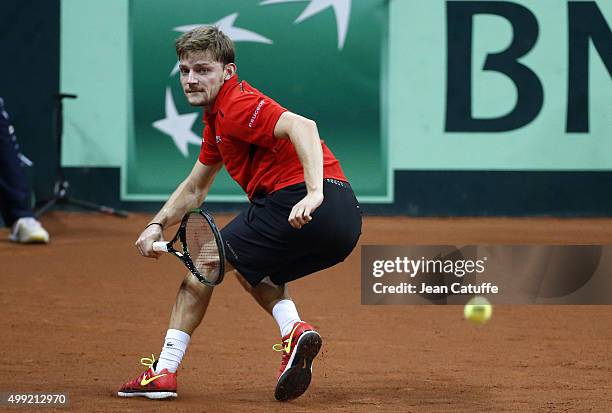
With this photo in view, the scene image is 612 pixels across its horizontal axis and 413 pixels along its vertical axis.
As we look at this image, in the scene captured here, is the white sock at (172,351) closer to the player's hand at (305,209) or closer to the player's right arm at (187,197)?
the player's right arm at (187,197)

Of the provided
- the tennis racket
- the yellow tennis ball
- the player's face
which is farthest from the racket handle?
the yellow tennis ball

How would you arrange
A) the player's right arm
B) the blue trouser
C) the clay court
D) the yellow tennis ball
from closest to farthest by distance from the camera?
1. the clay court
2. the player's right arm
3. the yellow tennis ball
4. the blue trouser

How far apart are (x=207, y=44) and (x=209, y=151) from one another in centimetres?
49

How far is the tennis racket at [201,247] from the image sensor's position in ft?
12.6

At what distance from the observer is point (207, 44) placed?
12.8 feet

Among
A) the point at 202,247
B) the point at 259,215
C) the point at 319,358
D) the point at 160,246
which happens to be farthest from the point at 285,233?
the point at 319,358

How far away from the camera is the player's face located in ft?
12.8

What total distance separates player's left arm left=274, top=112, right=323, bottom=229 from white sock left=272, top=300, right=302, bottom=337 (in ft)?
1.84

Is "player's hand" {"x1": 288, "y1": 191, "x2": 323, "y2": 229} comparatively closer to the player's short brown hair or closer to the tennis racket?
the tennis racket

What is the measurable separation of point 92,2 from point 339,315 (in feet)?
18.5

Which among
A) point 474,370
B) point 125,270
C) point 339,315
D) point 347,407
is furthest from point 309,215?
point 125,270

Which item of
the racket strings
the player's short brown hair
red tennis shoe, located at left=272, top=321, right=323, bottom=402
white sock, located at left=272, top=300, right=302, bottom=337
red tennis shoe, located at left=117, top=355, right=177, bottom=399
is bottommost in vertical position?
red tennis shoe, located at left=117, top=355, right=177, bottom=399

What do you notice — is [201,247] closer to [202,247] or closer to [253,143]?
[202,247]

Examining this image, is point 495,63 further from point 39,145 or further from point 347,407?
point 347,407
